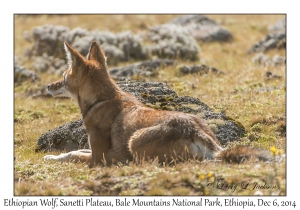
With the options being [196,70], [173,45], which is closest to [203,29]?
[173,45]

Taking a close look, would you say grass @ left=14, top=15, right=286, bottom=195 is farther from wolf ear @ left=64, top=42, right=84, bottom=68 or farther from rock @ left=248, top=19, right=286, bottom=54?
wolf ear @ left=64, top=42, right=84, bottom=68

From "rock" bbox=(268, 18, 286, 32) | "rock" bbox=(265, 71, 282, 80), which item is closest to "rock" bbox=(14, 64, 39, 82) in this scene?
"rock" bbox=(265, 71, 282, 80)

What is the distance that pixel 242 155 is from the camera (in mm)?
8383

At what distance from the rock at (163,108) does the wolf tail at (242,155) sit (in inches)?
68.3

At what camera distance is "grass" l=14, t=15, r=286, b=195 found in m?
7.48

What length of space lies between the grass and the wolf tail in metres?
0.16

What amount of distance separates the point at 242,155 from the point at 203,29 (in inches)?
833

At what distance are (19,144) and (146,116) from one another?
438cm

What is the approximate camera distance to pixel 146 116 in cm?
909

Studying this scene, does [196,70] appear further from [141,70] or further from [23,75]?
[23,75]

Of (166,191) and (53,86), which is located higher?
(53,86)

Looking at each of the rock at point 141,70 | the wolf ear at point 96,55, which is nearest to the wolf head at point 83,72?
the wolf ear at point 96,55

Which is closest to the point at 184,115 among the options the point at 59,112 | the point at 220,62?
the point at 59,112
